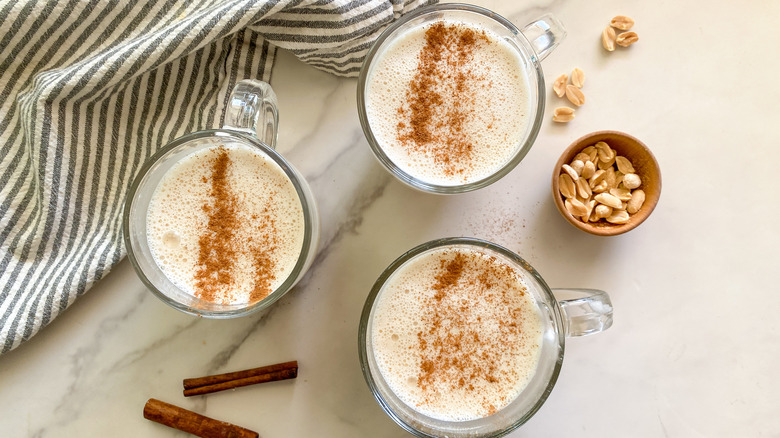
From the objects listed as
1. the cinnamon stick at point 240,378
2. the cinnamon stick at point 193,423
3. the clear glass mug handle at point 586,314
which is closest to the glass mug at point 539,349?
the clear glass mug handle at point 586,314

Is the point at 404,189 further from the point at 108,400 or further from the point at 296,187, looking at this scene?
the point at 108,400

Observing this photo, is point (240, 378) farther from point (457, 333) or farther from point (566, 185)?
point (566, 185)

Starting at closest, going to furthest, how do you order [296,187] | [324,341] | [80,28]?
[296,187] → [80,28] → [324,341]

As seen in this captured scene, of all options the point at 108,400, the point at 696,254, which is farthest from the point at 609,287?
the point at 108,400

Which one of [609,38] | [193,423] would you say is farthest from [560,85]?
[193,423]

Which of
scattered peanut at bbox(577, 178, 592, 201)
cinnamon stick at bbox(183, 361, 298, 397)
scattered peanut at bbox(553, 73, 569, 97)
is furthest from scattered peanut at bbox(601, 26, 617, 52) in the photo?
cinnamon stick at bbox(183, 361, 298, 397)

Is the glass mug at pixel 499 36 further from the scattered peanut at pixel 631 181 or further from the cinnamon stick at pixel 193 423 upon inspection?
the cinnamon stick at pixel 193 423
